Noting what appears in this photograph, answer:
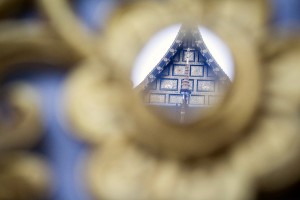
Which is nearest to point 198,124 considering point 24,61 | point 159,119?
point 159,119

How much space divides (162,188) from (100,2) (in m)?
0.15

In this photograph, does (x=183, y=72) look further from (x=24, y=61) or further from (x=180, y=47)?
(x=24, y=61)

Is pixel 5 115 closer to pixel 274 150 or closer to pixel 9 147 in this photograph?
pixel 9 147

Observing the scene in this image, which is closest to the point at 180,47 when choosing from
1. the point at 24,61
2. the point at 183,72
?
the point at 183,72

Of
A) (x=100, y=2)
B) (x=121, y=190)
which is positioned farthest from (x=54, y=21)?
(x=121, y=190)

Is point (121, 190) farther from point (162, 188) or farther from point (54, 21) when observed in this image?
point (54, 21)

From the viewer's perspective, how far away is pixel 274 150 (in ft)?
1.59

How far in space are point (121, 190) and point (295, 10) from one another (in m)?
0.19

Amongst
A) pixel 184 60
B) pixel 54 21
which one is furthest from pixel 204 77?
pixel 54 21

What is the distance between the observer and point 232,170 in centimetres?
49

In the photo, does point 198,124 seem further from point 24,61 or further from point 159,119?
point 24,61

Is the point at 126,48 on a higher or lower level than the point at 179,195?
higher

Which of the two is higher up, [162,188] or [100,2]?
[100,2]

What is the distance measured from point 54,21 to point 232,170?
0.18m
